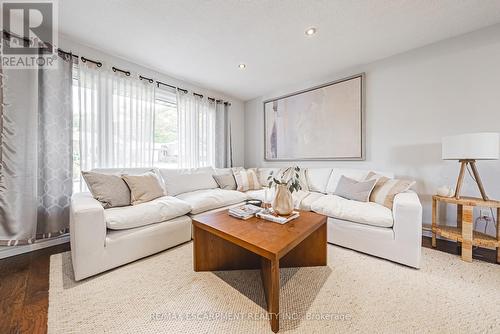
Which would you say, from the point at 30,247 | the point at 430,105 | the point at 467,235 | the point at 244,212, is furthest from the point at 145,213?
the point at 430,105

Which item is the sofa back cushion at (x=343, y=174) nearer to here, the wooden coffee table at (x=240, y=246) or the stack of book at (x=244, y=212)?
the wooden coffee table at (x=240, y=246)

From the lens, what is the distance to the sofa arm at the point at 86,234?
1.45 metres

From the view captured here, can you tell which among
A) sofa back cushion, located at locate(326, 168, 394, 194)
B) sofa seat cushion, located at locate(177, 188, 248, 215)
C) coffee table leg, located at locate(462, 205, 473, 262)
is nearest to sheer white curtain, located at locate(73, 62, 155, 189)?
sofa seat cushion, located at locate(177, 188, 248, 215)

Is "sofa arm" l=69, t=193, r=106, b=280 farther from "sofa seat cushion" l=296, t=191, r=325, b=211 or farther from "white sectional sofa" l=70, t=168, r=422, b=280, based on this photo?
"sofa seat cushion" l=296, t=191, r=325, b=211

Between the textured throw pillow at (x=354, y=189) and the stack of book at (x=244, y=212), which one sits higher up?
the textured throw pillow at (x=354, y=189)

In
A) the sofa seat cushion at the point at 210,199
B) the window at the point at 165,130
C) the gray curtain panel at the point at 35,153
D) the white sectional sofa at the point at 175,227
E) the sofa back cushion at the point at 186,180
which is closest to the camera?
the white sectional sofa at the point at 175,227

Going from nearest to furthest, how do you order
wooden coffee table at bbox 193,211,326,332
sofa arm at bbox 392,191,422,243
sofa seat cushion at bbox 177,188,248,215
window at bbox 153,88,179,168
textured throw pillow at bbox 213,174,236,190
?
wooden coffee table at bbox 193,211,326,332 → sofa arm at bbox 392,191,422,243 → sofa seat cushion at bbox 177,188,248,215 → window at bbox 153,88,179,168 → textured throw pillow at bbox 213,174,236,190

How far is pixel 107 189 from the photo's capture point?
1.89m

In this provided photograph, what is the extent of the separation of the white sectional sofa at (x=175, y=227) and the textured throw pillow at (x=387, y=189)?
0.24 feet

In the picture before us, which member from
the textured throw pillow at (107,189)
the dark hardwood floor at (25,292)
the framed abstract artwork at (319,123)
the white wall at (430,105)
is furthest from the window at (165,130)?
the white wall at (430,105)

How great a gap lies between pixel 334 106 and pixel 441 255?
7.09ft

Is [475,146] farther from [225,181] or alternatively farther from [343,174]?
[225,181]

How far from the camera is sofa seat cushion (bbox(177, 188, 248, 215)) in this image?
2.27m

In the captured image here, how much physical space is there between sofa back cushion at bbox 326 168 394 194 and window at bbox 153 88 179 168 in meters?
2.44
